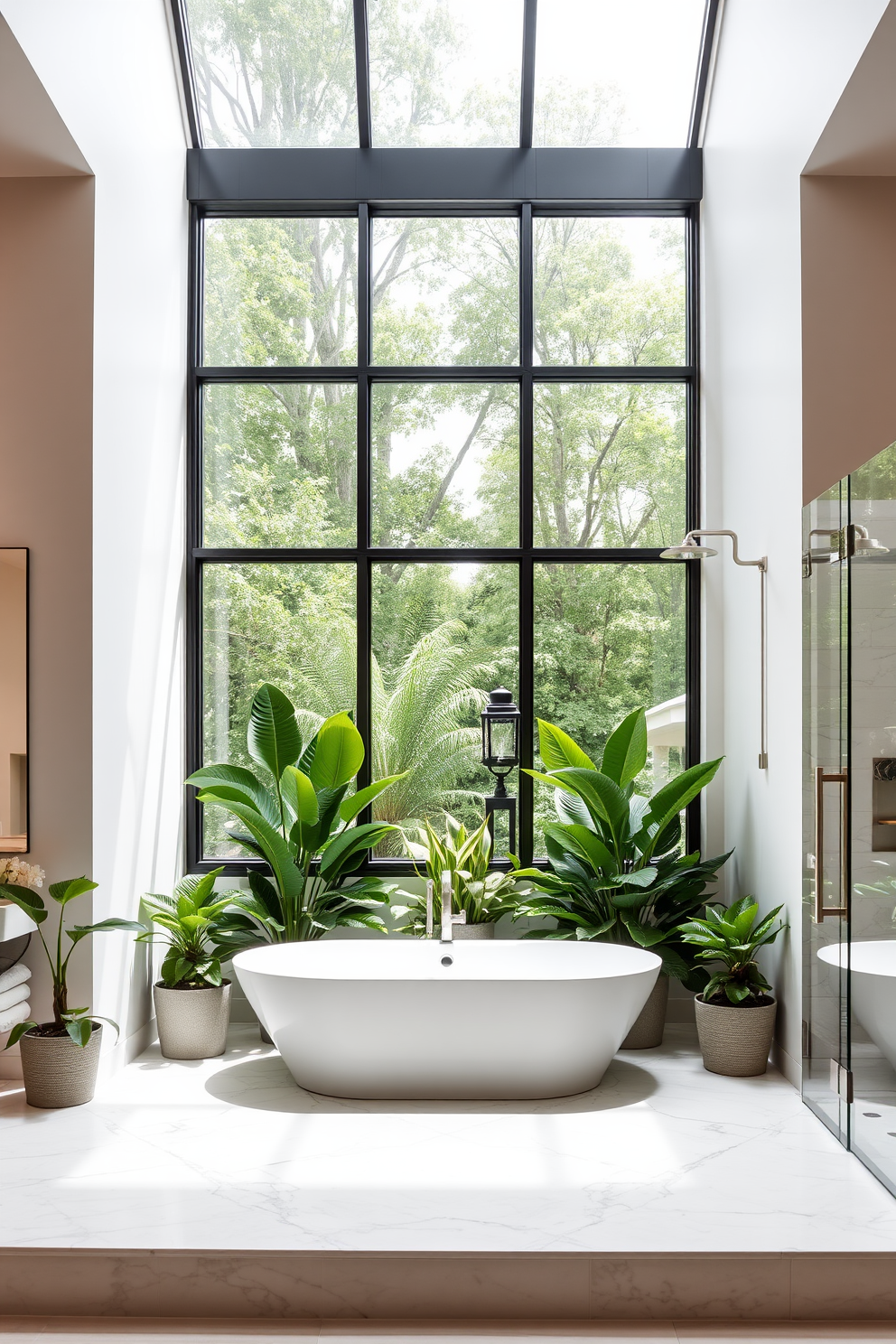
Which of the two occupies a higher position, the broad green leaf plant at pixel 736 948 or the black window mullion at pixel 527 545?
the black window mullion at pixel 527 545

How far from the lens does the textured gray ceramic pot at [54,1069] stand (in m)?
3.32

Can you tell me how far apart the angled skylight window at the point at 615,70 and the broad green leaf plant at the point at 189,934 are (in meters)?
3.59

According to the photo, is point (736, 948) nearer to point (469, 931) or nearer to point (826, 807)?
point (826, 807)

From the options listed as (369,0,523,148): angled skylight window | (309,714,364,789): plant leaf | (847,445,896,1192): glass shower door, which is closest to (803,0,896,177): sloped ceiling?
(847,445,896,1192): glass shower door

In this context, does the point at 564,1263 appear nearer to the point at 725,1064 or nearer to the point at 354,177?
the point at 725,1064

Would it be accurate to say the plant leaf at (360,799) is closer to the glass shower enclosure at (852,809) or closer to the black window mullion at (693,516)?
the black window mullion at (693,516)

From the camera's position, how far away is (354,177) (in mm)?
4605

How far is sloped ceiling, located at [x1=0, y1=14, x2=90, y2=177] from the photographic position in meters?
3.05

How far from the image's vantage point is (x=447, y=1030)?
3.30 m

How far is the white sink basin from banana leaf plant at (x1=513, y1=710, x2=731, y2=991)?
5.87 feet

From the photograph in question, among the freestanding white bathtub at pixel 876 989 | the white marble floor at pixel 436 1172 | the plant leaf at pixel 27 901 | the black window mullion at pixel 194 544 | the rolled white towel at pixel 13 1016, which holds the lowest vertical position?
the white marble floor at pixel 436 1172

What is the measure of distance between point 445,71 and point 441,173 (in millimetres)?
449

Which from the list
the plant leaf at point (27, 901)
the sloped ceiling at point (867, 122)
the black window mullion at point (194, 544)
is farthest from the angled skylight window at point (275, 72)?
the plant leaf at point (27, 901)

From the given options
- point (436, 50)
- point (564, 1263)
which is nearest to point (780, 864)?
point (564, 1263)
